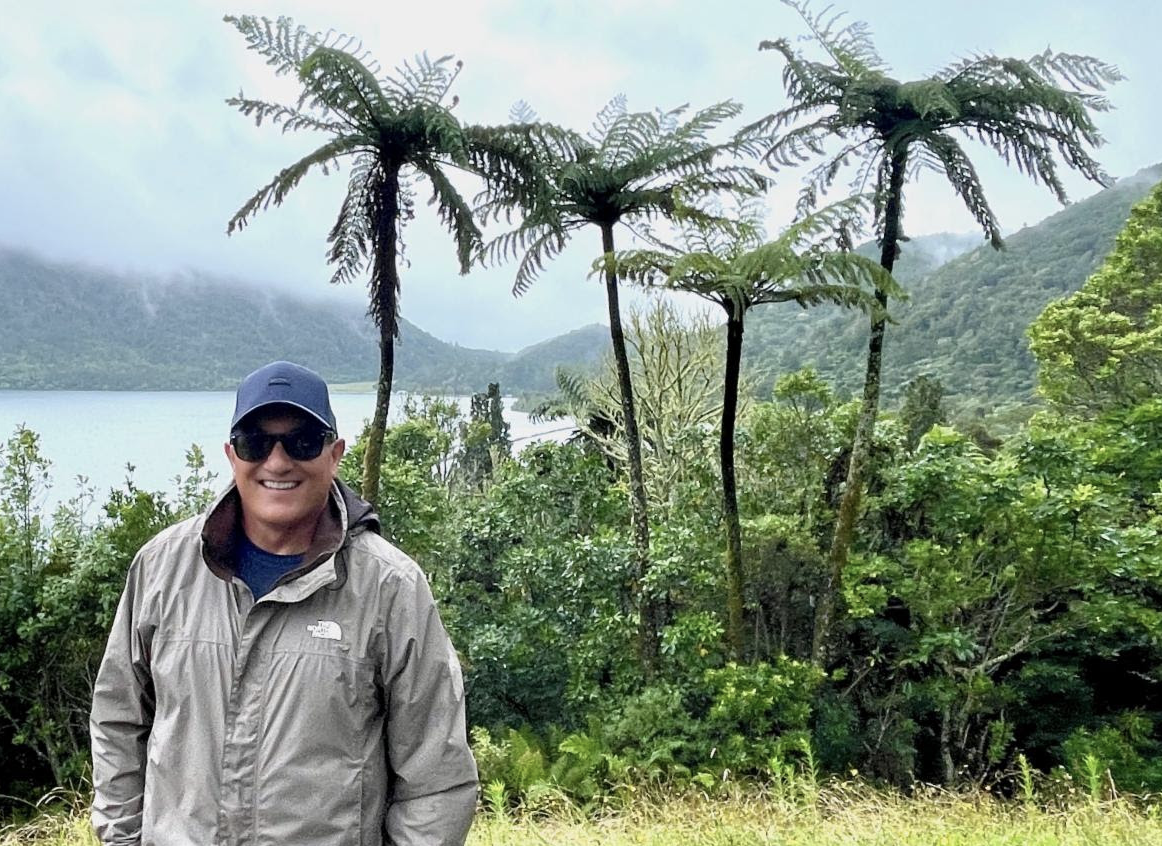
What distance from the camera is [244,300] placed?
105250 millimetres

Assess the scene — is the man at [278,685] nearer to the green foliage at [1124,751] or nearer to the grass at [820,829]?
the grass at [820,829]

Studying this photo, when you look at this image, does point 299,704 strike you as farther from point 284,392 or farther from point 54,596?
point 54,596

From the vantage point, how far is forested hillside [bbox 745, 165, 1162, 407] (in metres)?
48.9

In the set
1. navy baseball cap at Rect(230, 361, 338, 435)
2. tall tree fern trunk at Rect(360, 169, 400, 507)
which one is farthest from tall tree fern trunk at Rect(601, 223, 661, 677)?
navy baseball cap at Rect(230, 361, 338, 435)

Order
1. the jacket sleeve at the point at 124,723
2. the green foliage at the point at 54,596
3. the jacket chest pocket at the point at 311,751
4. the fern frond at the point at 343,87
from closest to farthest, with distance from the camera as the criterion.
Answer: the jacket chest pocket at the point at 311,751 → the jacket sleeve at the point at 124,723 → the fern frond at the point at 343,87 → the green foliage at the point at 54,596

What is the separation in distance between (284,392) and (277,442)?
4.1 inches

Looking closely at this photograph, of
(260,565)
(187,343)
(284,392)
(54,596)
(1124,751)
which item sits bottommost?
(1124,751)

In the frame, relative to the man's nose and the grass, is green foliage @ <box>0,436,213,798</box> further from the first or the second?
the man's nose

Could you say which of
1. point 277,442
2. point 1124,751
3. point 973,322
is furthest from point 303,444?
point 973,322

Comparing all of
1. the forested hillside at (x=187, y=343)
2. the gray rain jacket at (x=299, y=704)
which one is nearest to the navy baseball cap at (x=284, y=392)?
the gray rain jacket at (x=299, y=704)

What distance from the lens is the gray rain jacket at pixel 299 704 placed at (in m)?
1.56

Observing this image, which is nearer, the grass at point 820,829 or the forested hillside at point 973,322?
the grass at point 820,829

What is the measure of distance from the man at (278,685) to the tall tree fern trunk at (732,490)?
703 centimetres

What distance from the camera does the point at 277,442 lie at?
1.72 metres
